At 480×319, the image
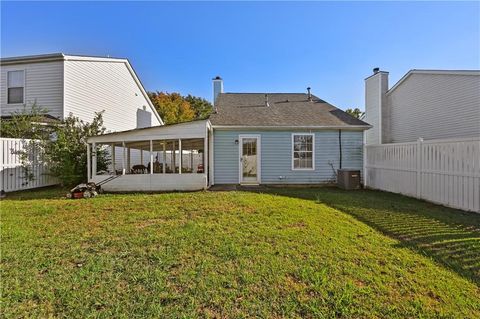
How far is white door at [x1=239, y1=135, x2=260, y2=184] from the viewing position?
12.2m

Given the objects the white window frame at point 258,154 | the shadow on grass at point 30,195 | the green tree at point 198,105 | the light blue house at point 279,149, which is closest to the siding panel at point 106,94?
the light blue house at point 279,149

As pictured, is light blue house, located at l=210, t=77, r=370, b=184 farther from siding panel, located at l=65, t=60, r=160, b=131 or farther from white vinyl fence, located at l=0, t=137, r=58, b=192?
white vinyl fence, located at l=0, t=137, r=58, b=192

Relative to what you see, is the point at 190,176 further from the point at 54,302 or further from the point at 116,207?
the point at 54,302

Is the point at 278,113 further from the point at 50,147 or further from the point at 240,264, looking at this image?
the point at 240,264

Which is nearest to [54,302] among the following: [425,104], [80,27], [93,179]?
[93,179]

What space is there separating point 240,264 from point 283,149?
9.09 m

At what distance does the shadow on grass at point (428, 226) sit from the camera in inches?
153

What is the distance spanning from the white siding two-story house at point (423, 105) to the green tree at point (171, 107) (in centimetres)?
2274

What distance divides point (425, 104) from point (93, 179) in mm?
16194

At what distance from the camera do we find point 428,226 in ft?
17.6

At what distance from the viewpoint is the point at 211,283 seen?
3.17m

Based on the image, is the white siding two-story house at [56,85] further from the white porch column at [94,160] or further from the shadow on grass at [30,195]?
the shadow on grass at [30,195]

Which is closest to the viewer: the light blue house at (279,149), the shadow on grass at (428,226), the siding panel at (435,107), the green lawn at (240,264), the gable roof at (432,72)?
the green lawn at (240,264)

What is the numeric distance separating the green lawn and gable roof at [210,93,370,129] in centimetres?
648
